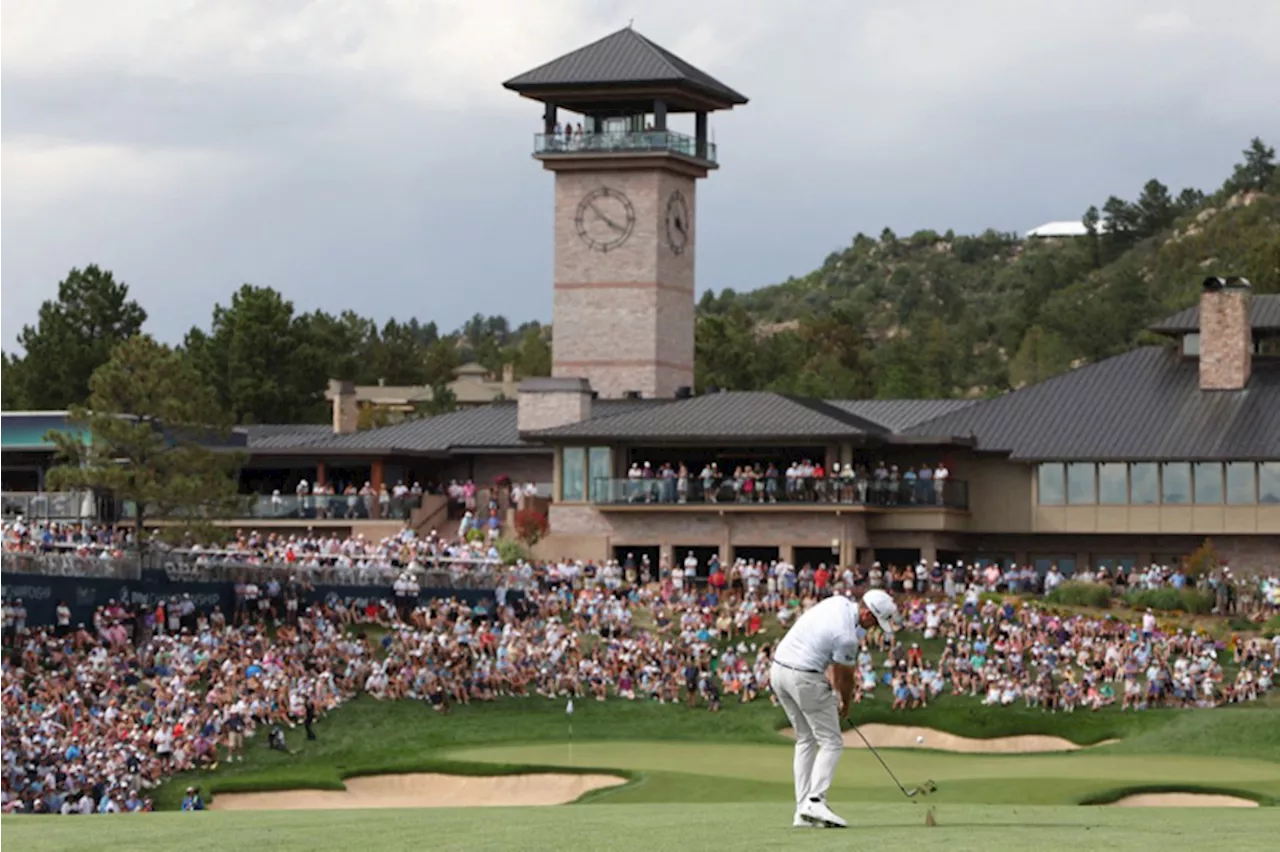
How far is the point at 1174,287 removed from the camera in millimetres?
129875

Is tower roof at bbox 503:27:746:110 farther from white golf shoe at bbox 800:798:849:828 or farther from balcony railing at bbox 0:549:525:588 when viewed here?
white golf shoe at bbox 800:798:849:828

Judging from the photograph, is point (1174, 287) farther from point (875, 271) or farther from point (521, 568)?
point (521, 568)

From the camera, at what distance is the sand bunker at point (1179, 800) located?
3328cm

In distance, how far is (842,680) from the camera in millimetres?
17703

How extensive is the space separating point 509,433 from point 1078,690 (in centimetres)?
2699

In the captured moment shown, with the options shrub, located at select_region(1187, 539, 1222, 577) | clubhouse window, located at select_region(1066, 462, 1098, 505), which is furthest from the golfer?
clubhouse window, located at select_region(1066, 462, 1098, 505)

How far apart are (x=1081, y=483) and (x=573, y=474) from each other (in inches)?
517

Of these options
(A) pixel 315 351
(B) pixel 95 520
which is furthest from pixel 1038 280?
(B) pixel 95 520

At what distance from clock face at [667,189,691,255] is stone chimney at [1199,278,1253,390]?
16.9 meters

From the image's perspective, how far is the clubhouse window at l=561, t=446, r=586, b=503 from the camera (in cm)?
6488

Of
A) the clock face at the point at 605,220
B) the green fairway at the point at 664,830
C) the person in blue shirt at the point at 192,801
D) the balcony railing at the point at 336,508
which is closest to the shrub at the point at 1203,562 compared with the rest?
the balcony railing at the point at 336,508

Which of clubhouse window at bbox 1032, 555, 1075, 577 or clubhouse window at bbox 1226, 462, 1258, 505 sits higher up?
clubhouse window at bbox 1226, 462, 1258, 505

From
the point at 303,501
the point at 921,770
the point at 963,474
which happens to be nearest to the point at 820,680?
the point at 921,770

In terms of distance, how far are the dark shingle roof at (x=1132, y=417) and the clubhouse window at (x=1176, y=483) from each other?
1.72ft
